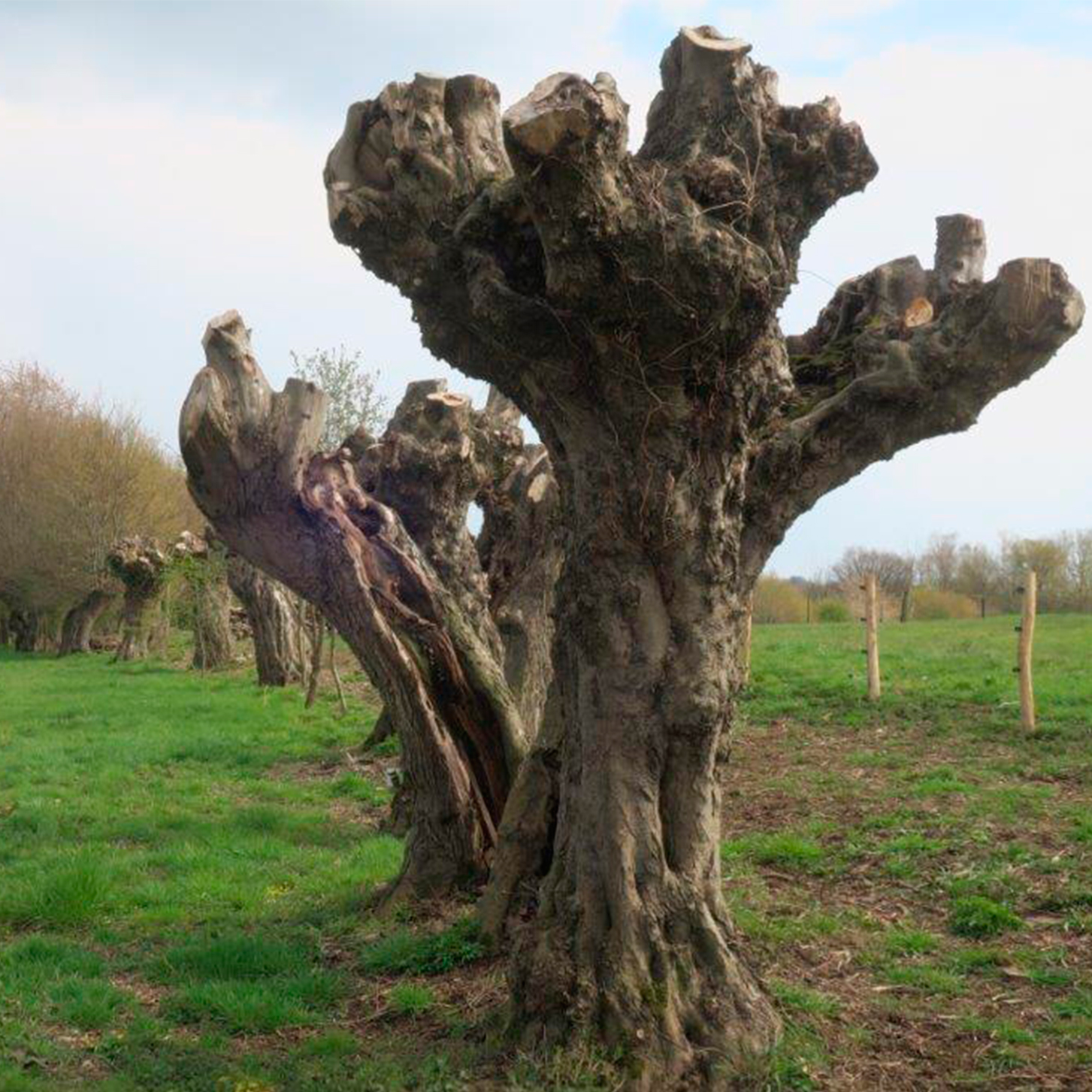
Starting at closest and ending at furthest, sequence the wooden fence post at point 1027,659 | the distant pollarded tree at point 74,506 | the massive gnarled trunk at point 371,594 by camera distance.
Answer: the massive gnarled trunk at point 371,594
the wooden fence post at point 1027,659
the distant pollarded tree at point 74,506

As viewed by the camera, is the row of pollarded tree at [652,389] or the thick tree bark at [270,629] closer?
the row of pollarded tree at [652,389]

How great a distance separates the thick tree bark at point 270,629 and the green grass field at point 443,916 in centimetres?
662

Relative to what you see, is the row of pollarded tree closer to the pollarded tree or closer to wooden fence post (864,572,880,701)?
the pollarded tree

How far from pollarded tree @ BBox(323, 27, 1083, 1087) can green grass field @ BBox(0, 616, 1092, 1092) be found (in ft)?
1.65

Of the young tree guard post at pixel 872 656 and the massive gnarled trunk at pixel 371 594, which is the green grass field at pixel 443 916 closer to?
the young tree guard post at pixel 872 656

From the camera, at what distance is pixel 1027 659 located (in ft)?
50.3

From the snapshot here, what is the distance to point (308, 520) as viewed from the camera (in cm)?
927

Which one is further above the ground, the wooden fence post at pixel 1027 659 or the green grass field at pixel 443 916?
the wooden fence post at pixel 1027 659

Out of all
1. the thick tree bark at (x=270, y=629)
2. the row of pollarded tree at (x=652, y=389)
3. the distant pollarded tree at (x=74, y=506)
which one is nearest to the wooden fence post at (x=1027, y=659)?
the row of pollarded tree at (x=652, y=389)

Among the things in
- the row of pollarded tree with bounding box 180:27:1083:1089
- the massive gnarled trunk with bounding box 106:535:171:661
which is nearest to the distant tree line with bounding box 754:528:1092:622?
the massive gnarled trunk with bounding box 106:535:171:661

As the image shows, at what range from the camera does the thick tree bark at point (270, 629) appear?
23.4m

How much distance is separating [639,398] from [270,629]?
18.4m

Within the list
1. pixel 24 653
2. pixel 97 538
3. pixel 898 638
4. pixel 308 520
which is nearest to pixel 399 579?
pixel 308 520

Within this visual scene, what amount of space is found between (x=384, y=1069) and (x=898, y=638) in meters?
24.7
